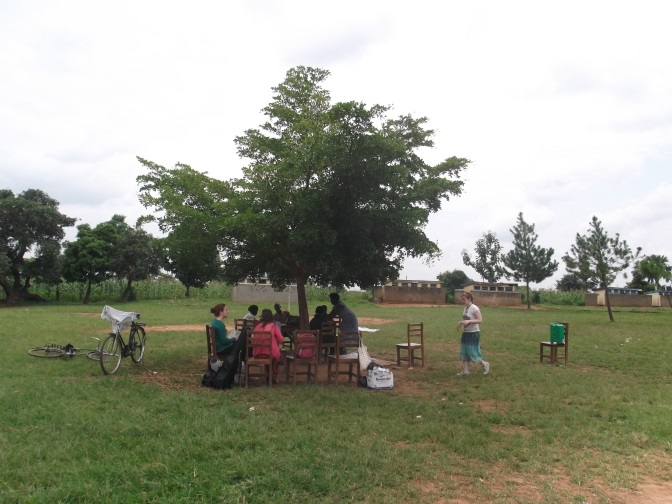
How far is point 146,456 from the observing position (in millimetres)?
4801

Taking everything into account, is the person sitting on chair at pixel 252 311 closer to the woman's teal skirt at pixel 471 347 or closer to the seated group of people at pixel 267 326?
the seated group of people at pixel 267 326

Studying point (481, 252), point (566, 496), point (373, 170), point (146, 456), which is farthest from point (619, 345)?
point (481, 252)

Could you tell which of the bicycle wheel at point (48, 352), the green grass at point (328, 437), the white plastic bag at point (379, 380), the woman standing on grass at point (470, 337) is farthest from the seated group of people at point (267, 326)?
the bicycle wheel at point (48, 352)

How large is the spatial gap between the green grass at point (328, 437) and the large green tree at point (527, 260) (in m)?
36.6

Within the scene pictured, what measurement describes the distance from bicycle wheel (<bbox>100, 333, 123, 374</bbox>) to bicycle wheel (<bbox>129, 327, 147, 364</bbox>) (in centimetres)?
42

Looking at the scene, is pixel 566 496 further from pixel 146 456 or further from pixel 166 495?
pixel 146 456

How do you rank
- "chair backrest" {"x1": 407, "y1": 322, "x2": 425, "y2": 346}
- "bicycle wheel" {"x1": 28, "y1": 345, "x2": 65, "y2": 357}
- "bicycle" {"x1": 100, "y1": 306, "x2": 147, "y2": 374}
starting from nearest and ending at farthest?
1. "bicycle" {"x1": 100, "y1": 306, "x2": 147, "y2": 374}
2. "bicycle wheel" {"x1": 28, "y1": 345, "x2": 65, "y2": 357}
3. "chair backrest" {"x1": 407, "y1": 322, "x2": 425, "y2": 346}

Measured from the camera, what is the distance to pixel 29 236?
33562 mm

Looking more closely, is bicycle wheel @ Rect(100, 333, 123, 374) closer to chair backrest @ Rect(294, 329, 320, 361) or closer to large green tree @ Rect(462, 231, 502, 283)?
chair backrest @ Rect(294, 329, 320, 361)

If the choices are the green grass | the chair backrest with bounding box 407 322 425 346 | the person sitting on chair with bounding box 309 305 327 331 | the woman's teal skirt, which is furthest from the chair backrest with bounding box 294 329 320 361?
the woman's teal skirt

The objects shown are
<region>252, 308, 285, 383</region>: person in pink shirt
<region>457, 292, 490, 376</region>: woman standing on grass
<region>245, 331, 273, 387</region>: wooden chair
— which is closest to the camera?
<region>245, 331, 273, 387</region>: wooden chair

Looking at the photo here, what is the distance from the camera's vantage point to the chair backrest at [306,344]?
28.2 feet

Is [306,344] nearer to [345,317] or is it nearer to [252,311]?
[345,317]

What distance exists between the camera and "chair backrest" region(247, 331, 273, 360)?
823 centimetres
